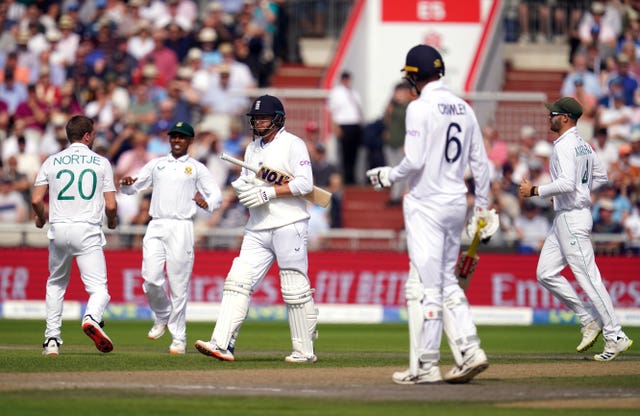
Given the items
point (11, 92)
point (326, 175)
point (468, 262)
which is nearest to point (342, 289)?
point (326, 175)

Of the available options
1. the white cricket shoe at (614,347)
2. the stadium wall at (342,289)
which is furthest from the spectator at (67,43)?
the white cricket shoe at (614,347)

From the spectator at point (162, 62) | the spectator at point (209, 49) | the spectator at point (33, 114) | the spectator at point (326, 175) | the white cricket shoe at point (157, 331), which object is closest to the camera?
the white cricket shoe at point (157, 331)

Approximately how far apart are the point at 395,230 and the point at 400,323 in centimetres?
257

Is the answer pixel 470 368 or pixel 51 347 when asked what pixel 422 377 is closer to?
pixel 470 368

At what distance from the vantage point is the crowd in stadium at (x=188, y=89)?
26.4m

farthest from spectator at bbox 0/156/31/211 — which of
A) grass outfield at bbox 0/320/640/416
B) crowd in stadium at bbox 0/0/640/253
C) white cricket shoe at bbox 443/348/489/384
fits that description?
white cricket shoe at bbox 443/348/489/384

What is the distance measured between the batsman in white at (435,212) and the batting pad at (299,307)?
2058 millimetres

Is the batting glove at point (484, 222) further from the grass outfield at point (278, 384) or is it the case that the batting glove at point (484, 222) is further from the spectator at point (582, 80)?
the spectator at point (582, 80)

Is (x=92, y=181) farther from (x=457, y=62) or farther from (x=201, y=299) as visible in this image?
(x=457, y=62)

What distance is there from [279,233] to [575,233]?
3303mm

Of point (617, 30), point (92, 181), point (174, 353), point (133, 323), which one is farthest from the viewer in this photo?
point (617, 30)

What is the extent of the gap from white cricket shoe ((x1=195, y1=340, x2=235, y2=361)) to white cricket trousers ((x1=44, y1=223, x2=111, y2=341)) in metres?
1.41

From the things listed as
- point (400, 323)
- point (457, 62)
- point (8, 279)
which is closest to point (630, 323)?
point (400, 323)

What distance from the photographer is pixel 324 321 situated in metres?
25.6
